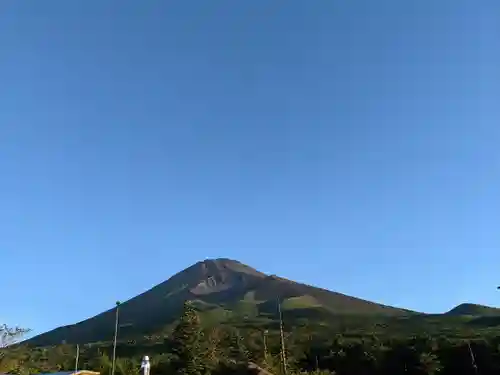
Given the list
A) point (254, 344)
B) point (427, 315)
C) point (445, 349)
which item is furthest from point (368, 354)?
point (427, 315)

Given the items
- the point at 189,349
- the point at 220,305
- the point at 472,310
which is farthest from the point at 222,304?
the point at 189,349

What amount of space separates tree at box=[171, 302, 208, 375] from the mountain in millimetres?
64839

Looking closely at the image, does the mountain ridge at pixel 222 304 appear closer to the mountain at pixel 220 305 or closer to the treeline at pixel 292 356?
the mountain at pixel 220 305

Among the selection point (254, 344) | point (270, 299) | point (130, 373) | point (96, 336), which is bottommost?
point (130, 373)

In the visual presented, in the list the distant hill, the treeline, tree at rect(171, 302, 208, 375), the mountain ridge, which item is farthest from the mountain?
tree at rect(171, 302, 208, 375)

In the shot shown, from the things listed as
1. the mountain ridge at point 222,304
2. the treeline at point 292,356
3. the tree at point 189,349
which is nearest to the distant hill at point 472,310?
the mountain ridge at point 222,304

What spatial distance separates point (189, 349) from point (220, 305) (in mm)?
105023

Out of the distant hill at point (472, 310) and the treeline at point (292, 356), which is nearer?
the treeline at point (292, 356)

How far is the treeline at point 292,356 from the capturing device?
54438mm

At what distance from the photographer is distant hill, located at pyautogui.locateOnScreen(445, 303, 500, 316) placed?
142375mm

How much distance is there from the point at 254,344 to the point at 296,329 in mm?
22803

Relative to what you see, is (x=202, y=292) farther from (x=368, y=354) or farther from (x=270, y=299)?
(x=368, y=354)

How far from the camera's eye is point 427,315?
13238 cm

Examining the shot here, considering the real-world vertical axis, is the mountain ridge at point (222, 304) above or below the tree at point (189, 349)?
above
